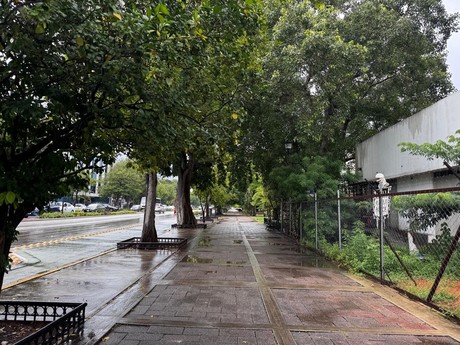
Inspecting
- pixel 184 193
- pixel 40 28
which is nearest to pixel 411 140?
pixel 40 28

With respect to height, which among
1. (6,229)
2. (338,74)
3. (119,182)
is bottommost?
(6,229)

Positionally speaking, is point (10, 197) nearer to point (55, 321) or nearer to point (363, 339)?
point (55, 321)

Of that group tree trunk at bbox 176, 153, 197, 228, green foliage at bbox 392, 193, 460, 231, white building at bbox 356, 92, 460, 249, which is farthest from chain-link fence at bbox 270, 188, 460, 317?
tree trunk at bbox 176, 153, 197, 228

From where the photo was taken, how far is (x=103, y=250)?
14.2m

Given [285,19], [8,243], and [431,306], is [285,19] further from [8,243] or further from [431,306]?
[8,243]

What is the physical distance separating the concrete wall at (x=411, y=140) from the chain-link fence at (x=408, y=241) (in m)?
3.81

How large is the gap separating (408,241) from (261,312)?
3.94 m

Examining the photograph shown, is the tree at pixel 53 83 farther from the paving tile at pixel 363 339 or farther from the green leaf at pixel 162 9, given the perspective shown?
the paving tile at pixel 363 339

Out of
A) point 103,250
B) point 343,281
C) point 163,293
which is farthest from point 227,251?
point 163,293

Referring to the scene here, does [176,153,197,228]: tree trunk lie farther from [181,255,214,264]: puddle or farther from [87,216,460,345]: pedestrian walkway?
[87,216,460,345]: pedestrian walkway

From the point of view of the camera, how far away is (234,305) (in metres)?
6.71

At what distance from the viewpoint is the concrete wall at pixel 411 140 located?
1240cm

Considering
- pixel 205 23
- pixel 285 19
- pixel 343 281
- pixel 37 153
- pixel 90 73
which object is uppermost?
pixel 285 19

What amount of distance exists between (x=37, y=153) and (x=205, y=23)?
3.13 metres
